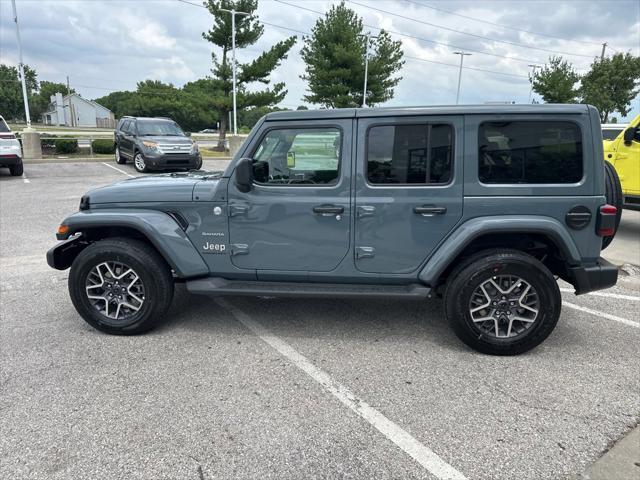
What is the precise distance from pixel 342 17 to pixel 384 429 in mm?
31873

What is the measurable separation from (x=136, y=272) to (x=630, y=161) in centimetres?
795

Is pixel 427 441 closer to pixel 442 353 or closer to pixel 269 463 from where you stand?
pixel 269 463

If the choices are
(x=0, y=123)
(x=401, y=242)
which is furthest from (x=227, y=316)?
(x=0, y=123)

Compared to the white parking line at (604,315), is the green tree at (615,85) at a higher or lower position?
higher

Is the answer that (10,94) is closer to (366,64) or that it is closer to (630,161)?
(366,64)

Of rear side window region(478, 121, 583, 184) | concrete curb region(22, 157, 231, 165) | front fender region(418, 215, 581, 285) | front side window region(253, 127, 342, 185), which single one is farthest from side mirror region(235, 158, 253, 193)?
concrete curb region(22, 157, 231, 165)

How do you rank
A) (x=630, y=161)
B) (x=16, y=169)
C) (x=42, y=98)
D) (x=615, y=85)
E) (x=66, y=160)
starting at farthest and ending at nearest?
(x=42, y=98) → (x=615, y=85) → (x=66, y=160) → (x=16, y=169) → (x=630, y=161)

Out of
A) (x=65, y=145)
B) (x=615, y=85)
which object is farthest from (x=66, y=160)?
(x=615, y=85)

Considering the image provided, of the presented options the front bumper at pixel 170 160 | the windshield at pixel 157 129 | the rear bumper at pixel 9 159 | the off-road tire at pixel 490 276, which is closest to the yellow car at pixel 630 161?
the off-road tire at pixel 490 276

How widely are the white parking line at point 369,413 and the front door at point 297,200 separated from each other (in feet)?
2.12

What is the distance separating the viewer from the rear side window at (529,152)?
330cm

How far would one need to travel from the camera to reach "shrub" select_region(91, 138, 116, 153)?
2091 cm

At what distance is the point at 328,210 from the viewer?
347cm

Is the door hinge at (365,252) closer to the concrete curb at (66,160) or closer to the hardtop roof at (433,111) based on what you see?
the hardtop roof at (433,111)
